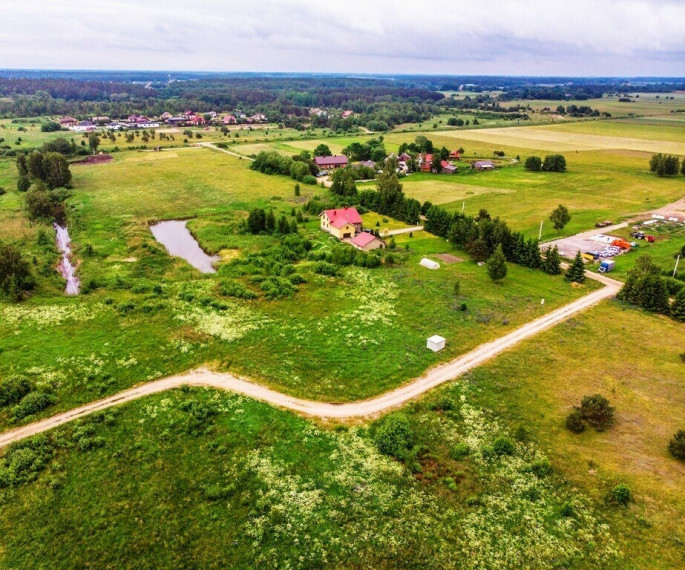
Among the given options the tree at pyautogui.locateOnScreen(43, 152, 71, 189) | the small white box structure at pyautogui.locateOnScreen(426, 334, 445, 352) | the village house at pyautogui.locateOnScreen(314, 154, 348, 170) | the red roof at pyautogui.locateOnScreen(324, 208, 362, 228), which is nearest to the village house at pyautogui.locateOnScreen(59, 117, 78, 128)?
the tree at pyautogui.locateOnScreen(43, 152, 71, 189)

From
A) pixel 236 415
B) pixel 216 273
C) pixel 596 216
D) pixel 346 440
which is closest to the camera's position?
pixel 346 440

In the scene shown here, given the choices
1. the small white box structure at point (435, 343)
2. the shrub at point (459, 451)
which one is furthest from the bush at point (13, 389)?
the small white box structure at point (435, 343)

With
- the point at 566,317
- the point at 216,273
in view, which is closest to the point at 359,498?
the point at 566,317

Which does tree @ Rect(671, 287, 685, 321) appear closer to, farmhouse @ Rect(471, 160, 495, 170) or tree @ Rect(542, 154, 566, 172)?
tree @ Rect(542, 154, 566, 172)

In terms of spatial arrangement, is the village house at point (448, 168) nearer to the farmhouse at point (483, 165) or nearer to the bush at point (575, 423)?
the farmhouse at point (483, 165)

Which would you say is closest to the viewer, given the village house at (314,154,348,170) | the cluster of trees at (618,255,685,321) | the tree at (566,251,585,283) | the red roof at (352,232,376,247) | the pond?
the cluster of trees at (618,255,685,321)

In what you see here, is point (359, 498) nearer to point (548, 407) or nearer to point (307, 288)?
point (548, 407)
